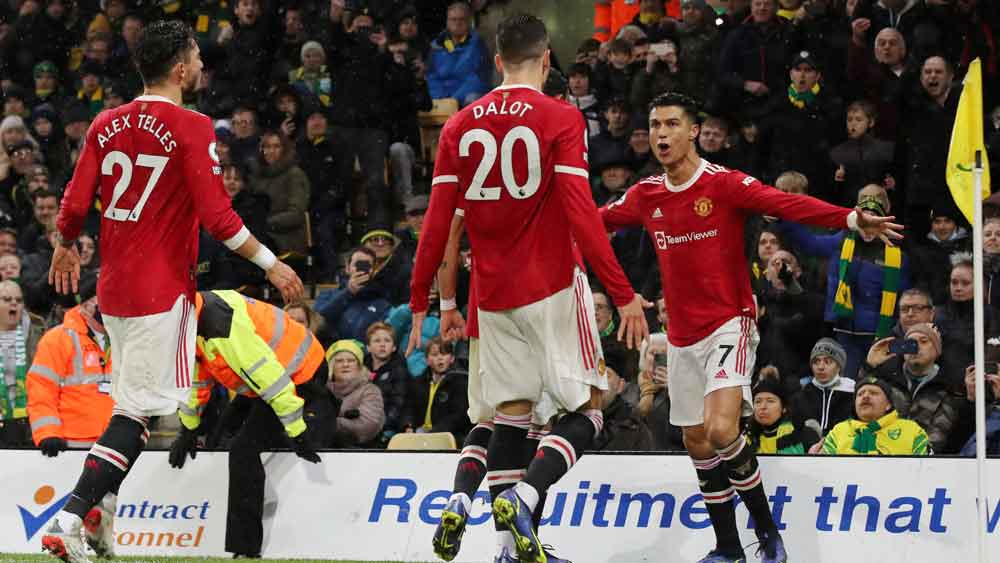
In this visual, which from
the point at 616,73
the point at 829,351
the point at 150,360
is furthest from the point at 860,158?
the point at 150,360

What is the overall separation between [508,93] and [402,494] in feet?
9.11

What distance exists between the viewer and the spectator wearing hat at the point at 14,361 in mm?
13156

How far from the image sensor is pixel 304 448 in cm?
945

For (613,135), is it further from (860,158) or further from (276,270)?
(276,270)

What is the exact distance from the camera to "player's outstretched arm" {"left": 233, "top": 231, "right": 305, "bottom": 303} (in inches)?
297

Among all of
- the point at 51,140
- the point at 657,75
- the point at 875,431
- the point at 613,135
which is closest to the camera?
the point at 875,431

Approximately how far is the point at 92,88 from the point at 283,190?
4.10m

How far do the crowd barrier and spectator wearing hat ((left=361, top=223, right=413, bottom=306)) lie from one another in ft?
14.0

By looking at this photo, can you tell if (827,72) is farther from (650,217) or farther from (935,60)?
(650,217)

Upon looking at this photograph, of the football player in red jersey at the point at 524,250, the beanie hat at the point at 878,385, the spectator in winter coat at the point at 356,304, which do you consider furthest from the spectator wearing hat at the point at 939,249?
the football player in red jersey at the point at 524,250

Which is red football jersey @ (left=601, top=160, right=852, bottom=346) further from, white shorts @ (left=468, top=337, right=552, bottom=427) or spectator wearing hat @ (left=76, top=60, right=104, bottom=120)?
spectator wearing hat @ (left=76, top=60, right=104, bottom=120)

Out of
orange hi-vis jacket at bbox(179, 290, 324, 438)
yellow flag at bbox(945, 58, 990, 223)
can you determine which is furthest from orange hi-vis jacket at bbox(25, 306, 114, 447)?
yellow flag at bbox(945, 58, 990, 223)

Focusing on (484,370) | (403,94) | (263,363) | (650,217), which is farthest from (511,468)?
(403,94)

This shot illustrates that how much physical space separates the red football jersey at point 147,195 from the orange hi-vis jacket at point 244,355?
1147mm
